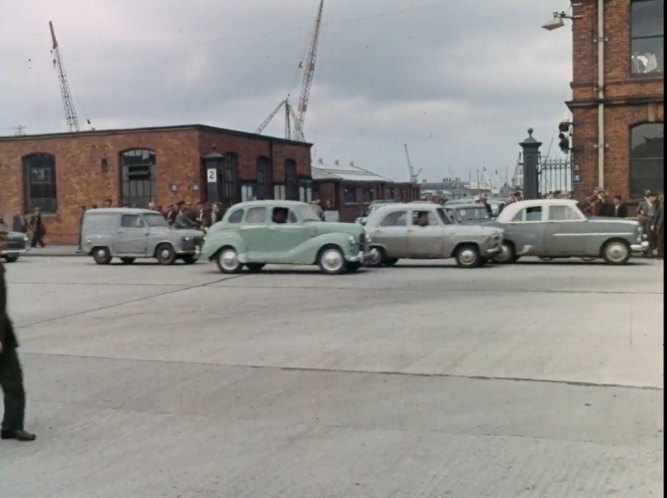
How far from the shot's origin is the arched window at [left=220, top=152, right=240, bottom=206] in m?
34.7

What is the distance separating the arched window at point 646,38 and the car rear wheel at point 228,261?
14.2 meters

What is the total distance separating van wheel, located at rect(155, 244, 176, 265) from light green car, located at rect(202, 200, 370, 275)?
127 inches

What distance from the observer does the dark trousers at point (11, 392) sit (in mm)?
5820

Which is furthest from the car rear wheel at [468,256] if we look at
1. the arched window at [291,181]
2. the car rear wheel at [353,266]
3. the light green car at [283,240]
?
the arched window at [291,181]

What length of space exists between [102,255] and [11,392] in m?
17.8

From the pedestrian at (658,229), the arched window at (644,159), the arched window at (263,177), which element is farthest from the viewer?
the arched window at (263,177)

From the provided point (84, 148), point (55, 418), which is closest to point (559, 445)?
point (55, 418)

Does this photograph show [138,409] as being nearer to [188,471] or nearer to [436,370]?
[188,471]

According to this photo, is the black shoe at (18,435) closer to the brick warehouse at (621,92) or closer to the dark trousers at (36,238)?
the brick warehouse at (621,92)

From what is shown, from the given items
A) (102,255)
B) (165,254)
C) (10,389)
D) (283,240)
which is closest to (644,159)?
(283,240)

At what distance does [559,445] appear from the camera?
5.39 metres

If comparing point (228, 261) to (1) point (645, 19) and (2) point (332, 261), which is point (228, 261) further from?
(1) point (645, 19)

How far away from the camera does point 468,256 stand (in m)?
18.9

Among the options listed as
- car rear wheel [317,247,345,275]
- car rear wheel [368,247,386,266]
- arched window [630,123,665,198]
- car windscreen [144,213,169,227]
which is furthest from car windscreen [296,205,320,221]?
arched window [630,123,665,198]
